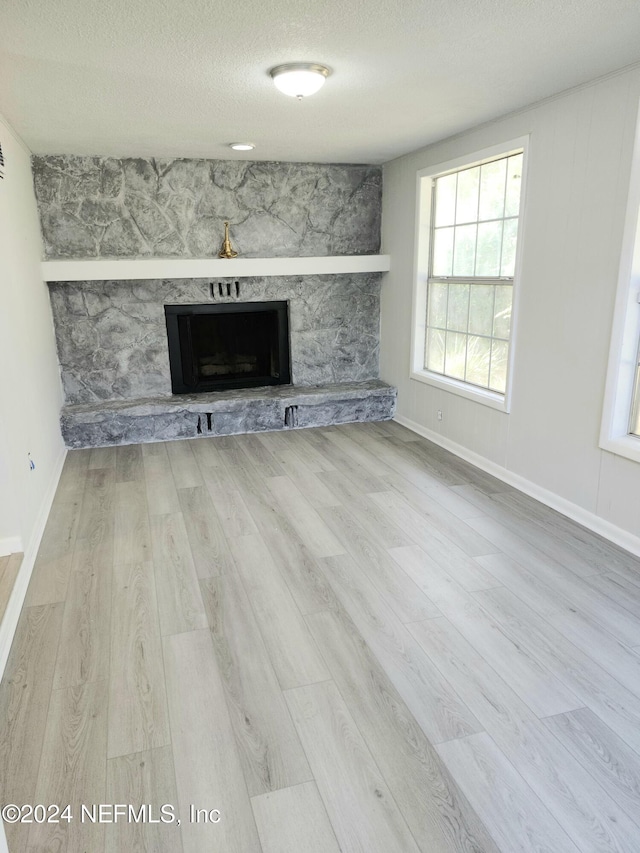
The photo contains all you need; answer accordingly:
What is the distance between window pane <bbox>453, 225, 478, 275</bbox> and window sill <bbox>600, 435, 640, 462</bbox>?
1758mm

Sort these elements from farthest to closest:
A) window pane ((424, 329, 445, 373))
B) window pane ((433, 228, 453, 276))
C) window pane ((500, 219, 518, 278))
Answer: window pane ((424, 329, 445, 373)) → window pane ((433, 228, 453, 276)) → window pane ((500, 219, 518, 278))

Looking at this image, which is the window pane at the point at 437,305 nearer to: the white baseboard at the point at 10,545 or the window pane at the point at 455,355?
the window pane at the point at 455,355

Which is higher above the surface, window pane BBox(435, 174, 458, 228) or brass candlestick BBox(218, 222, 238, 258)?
window pane BBox(435, 174, 458, 228)

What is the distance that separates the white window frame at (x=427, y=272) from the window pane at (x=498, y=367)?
0.06m

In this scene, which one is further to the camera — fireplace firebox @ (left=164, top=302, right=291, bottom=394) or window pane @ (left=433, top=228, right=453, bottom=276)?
fireplace firebox @ (left=164, top=302, right=291, bottom=394)

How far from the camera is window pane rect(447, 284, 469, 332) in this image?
4.33 meters

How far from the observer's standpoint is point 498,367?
3.99 m

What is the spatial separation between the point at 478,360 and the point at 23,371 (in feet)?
9.72

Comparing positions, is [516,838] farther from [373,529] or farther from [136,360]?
[136,360]

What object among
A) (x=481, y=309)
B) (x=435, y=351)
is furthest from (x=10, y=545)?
(x=435, y=351)

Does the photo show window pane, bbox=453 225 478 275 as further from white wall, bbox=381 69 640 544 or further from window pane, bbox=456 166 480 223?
white wall, bbox=381 69 640 544

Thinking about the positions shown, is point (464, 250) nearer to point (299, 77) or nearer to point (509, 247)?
point (509, 247)

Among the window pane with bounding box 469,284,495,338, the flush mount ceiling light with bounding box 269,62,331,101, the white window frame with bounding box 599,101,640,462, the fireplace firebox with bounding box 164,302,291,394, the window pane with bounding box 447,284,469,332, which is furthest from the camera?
the fireplace firebox with bounding box 164,302,291,394

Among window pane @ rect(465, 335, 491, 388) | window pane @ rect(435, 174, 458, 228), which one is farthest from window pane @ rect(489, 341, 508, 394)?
window pane @ rect(435, 174, 458, 228)
